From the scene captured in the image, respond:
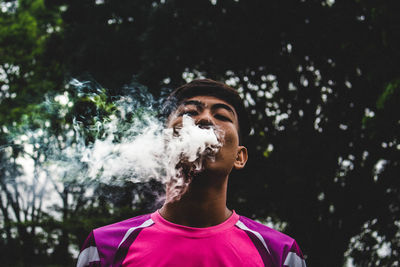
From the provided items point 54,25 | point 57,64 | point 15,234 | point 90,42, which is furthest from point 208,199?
point 54,25

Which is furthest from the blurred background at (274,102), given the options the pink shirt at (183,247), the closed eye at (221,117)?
the pink shirt at (183,247)

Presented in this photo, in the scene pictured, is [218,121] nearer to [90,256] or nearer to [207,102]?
[207,102]

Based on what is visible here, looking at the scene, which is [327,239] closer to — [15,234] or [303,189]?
[303,189]

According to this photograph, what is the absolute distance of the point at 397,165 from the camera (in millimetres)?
7980

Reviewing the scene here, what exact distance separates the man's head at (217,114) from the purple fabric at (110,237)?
0.63 m

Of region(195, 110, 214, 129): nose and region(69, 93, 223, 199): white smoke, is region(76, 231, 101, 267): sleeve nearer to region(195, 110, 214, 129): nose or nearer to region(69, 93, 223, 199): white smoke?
region(69, 93, 223, 199): white smoke

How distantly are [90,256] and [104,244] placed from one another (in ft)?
0.36

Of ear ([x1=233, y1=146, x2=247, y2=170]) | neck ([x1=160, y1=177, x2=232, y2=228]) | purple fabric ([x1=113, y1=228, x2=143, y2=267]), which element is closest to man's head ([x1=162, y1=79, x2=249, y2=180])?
ear ([x1=233, y1=146, x2=247, y2=170])

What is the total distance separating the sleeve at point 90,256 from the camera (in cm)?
183

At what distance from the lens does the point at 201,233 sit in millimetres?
1904

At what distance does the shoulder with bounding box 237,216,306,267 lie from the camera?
1.89 metres

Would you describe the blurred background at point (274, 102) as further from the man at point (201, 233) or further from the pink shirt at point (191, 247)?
the pink shirt at point (191, 247)

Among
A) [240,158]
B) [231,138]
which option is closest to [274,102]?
[240,158]

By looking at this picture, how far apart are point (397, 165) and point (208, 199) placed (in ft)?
25.5
